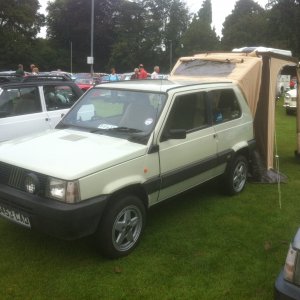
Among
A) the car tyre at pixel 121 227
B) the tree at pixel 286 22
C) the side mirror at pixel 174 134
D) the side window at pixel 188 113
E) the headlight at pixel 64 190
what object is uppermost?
the tree at pixel 286 22

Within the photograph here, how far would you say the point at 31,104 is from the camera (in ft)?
24.6

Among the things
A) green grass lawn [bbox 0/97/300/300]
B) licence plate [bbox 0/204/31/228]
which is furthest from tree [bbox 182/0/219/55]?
licence plate [bbox 0/204/31/228]

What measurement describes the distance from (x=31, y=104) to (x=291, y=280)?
5.80 metres

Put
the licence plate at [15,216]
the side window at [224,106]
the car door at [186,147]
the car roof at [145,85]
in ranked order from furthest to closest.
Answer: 1. the side window at [224,106]
2. the car roof at [145,85]
3. the car door at [186,147]
4. the licence plate at [15,216]

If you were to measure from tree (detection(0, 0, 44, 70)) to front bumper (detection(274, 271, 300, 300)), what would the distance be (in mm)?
51422

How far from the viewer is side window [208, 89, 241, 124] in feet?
19.4

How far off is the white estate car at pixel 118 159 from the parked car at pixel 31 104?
199 cm

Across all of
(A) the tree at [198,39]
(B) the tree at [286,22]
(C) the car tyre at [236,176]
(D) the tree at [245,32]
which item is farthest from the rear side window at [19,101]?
(A) the tree at [198,39]

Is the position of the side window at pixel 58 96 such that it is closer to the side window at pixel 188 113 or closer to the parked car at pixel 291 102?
the side window at pixel 188 113

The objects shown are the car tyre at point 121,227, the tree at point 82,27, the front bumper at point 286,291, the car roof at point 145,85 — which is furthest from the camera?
the tree at point 82,27

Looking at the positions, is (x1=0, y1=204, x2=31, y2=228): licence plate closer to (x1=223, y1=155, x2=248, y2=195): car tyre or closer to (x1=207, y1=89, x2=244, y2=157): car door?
Answer: (x1=207, y1=89, x2=244, y2=157): car door

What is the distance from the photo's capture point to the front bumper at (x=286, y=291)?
2869 mm

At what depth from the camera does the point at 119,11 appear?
65.0 metres

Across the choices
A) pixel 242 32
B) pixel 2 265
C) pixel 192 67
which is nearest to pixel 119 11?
pixel 242 32
